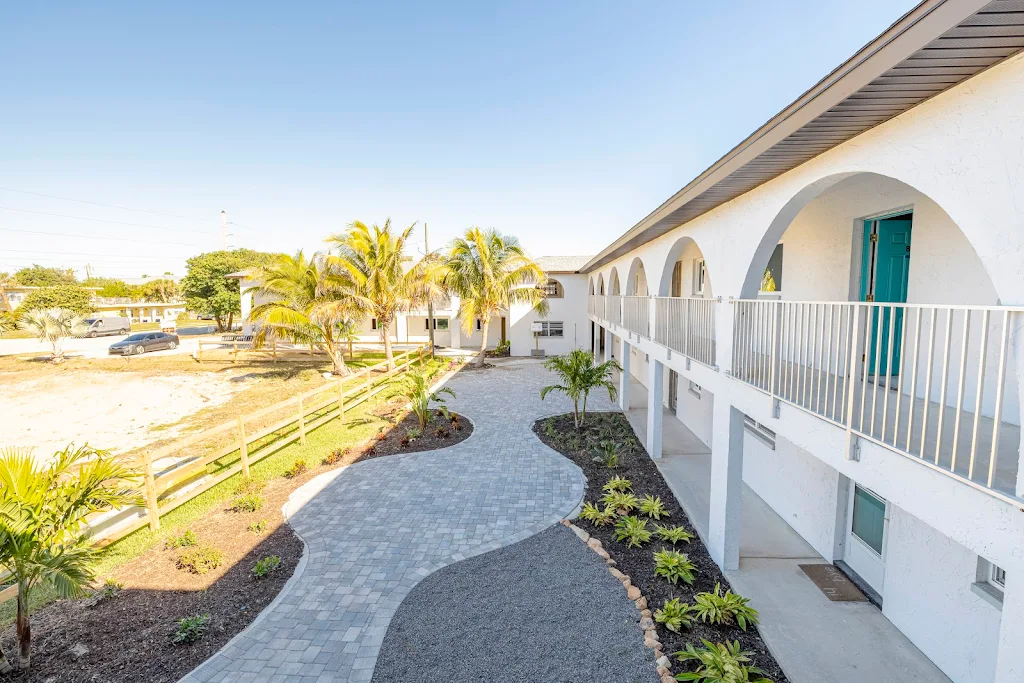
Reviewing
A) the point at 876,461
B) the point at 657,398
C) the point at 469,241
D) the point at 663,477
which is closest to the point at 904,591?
the point at 876,461

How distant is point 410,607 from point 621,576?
2.69 meters

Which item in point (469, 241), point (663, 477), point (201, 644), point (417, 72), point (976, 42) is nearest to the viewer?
point (976, 42)

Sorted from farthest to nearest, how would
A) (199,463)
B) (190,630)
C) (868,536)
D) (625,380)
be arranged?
1. (625,380)
2. (199,463)
3. (868,536)
4. (190,630)

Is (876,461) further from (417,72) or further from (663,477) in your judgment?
(417,72)

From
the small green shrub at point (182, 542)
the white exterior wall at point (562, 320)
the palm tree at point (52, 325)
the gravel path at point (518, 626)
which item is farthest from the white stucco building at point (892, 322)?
the palm tree at point (52, 325)

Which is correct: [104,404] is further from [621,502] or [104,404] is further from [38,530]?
[621,502]

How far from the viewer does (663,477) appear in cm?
937

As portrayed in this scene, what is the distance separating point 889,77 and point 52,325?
37.0 m

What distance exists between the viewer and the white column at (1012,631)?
242 cm

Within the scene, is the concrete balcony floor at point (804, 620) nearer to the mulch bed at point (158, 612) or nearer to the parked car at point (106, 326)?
the mulch bed at point (158, 612)

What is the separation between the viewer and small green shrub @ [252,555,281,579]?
20.0ft

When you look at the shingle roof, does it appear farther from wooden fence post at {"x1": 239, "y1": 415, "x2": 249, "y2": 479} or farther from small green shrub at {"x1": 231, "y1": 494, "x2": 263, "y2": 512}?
small green shrub at {"x1": 231, "y1": 494, "x2": 263, "y2": 512}

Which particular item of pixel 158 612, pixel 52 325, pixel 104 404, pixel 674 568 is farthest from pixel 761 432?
pixel 52 325

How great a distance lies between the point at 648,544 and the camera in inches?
271
